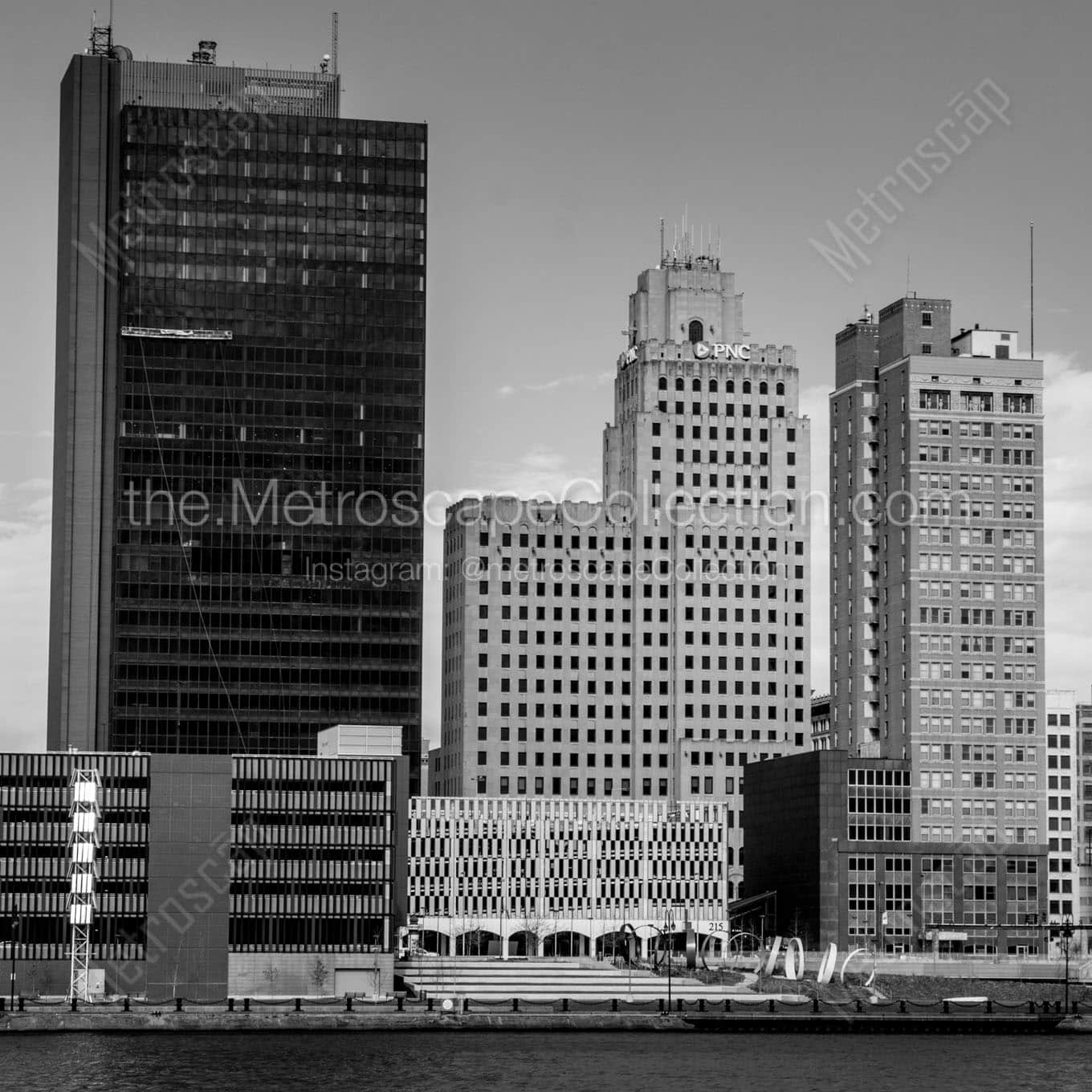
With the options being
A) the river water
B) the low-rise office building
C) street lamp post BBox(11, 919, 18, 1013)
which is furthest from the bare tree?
street lamp post BBox(11, 919, 18, 1013)

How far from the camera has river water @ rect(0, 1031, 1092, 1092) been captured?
144875mm

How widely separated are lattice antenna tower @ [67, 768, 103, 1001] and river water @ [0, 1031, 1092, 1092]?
51.4 ft

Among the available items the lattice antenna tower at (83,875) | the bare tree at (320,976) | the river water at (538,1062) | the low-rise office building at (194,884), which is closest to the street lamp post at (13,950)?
the low-rise office building at (194,884)

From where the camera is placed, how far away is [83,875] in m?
187

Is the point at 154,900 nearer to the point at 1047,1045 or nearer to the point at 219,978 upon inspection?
the point at 219,978

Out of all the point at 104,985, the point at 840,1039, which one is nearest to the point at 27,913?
the point at 104,985

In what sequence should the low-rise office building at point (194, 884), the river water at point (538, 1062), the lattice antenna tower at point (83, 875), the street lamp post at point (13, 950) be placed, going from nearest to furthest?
the river water at point (538, 1062) < the lattice antenna tower at point (83, 875) < the street lamp post at point (13, 950) < the low-rise office building at point (194, 884)

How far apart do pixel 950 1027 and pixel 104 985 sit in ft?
225

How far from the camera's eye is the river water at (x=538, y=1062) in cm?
14488

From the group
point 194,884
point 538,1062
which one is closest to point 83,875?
point 194,884

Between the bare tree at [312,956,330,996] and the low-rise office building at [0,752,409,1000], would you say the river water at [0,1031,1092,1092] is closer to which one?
the bare tree at [312,956,330,996]

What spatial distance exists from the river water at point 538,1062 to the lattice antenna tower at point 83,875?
51.4ft

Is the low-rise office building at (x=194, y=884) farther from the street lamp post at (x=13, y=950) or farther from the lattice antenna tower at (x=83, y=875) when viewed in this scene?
the lattice antenna tower at (x=83, y=875)

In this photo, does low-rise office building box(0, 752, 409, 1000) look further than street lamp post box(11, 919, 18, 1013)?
Yes
